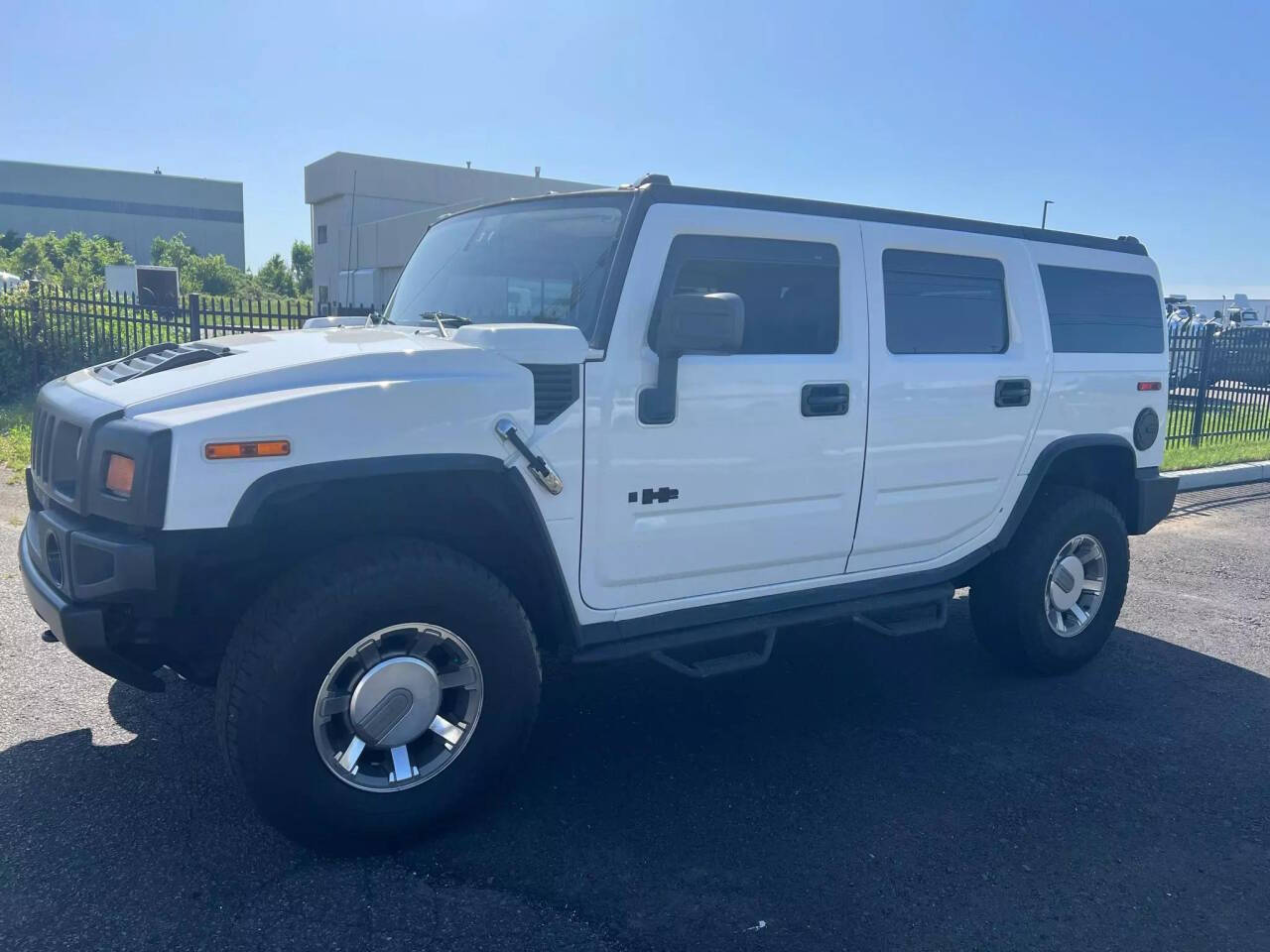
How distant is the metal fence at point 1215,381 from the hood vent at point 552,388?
11456mm

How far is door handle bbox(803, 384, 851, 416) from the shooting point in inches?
152

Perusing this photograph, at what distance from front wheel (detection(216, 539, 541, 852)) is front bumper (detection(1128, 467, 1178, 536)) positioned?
3516 millimetres

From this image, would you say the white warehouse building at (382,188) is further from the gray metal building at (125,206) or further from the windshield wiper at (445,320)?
the gray metal building at (125,206)

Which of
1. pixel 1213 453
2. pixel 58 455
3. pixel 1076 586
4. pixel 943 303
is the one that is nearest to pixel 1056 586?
pixel 1076 586

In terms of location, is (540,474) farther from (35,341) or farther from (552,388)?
(35,341)

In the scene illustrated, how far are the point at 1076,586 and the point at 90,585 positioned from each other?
434 cm

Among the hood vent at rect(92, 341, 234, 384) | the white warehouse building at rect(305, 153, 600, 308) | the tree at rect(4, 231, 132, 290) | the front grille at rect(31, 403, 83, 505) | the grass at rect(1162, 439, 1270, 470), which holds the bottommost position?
the grass at rect(1162, 439, 1270, 470)

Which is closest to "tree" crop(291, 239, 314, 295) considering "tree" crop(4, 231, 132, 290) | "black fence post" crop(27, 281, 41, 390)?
"tree" crop(4, 231, 132, 290)

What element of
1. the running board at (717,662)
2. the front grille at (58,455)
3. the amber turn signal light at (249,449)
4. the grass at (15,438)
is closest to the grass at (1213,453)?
the running board at (717,662)

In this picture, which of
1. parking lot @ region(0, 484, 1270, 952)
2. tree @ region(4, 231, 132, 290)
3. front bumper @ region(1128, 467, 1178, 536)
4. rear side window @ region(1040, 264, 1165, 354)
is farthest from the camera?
tree @ region(4, 231, 132, 290)

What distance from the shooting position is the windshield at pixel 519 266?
11.8 ft

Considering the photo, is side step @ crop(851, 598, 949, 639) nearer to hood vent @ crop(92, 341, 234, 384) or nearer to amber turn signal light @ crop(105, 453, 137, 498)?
hood vent @ crop(92, 341, 234, 384)

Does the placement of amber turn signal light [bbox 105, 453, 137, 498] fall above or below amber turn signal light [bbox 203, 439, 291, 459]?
below

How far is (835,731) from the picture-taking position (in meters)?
4.27
